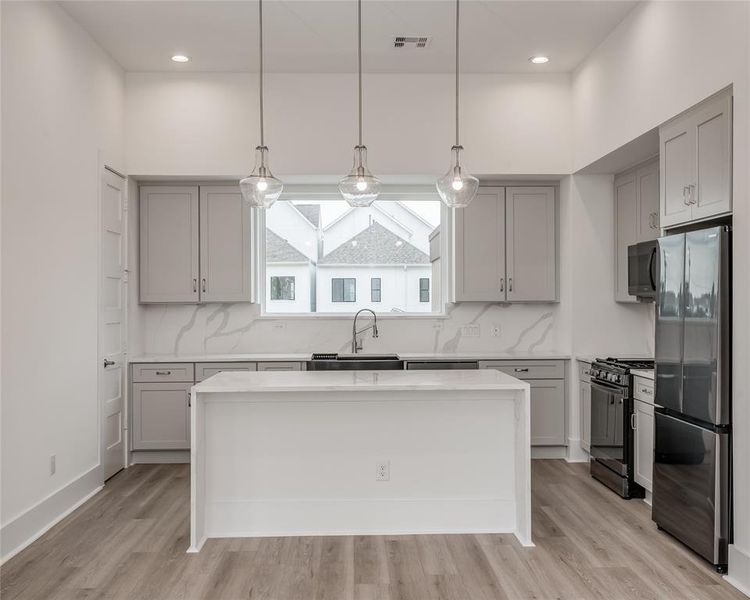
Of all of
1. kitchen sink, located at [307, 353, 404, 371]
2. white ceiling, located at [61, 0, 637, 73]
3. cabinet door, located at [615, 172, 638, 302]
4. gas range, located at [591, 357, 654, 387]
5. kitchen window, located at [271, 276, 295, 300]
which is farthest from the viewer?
kitchen window, located at [271, 276, 295, 300]

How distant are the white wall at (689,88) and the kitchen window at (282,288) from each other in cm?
279

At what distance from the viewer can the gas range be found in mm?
4062

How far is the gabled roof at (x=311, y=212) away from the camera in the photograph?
5742 mm

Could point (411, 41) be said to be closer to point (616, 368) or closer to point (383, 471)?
point (616, 368)

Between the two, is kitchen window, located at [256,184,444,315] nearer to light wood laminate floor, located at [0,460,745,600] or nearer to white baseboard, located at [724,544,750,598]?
light wood laminate floor, located at [0,460,745,600]

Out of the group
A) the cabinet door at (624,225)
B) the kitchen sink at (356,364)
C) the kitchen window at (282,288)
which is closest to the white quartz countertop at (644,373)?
the cabinet door at (624,225)

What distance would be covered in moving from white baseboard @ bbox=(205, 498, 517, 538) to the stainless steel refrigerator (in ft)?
A: 2.89

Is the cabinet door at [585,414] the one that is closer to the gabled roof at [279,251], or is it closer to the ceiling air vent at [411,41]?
the gabled roof at [279,251]

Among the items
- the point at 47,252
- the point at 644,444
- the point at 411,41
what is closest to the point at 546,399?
the point at 644,444

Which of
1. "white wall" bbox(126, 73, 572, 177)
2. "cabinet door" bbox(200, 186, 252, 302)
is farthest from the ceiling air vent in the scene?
"cabinet door" bbox(200, 186, 252, 302)

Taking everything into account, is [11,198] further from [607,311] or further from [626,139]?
[607,311]

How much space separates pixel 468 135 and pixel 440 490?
3.00 m

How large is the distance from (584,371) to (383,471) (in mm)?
2198

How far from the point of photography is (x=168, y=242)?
5.21 m
